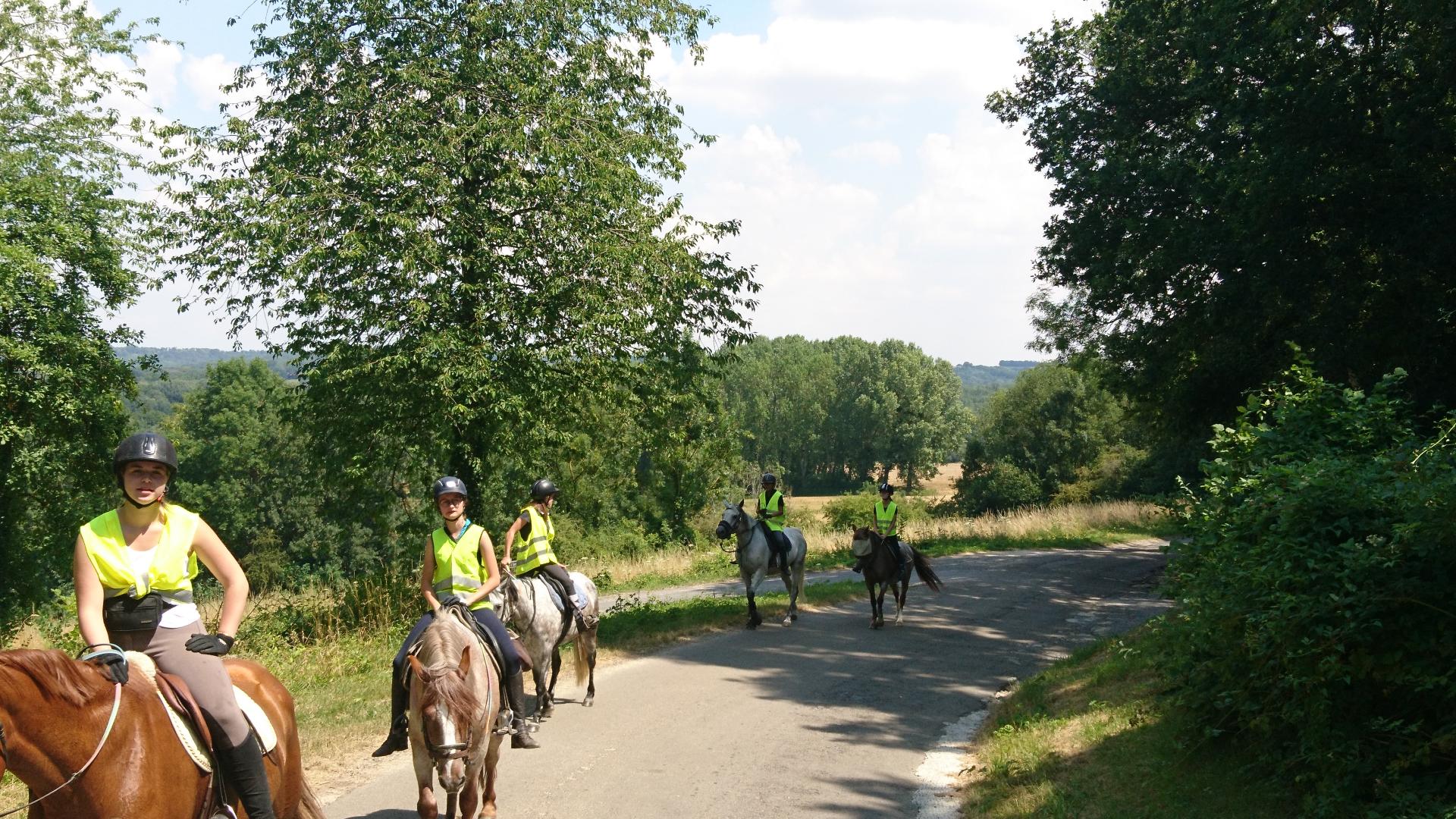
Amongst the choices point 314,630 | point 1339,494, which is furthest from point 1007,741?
point 314,630

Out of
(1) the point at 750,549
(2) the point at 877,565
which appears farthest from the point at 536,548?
(2) the point at 877,565

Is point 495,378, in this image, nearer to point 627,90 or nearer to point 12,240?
point 627,90

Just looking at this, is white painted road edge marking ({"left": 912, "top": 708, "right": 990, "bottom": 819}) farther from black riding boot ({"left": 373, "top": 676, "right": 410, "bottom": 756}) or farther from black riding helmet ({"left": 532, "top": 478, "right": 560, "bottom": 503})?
black riding helmet ({"left": 532, "top": 478, "right": 560, "bottom": 503})

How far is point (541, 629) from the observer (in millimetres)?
10578

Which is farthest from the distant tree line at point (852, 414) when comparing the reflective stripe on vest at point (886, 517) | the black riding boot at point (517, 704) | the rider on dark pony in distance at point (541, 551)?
the black riding boot at point (517, 704)

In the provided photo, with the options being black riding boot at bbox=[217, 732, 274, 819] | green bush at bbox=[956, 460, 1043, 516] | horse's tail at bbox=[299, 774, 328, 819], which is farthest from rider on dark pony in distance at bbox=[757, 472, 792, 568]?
green bush at bbox=[956, 460, 1043, 516]

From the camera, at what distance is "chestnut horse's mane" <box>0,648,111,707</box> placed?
4.04 metres

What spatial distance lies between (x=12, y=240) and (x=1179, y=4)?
23.7m

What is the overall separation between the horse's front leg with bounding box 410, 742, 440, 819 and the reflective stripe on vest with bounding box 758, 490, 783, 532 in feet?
36.1

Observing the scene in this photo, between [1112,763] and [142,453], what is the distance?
24.2 ft

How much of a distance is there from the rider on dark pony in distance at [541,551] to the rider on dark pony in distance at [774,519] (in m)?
5.92

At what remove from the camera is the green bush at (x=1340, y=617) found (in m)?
5.64

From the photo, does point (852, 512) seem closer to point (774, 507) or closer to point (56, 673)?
point (774, 507)

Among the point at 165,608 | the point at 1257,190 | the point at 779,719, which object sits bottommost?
the point at 779,719
